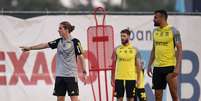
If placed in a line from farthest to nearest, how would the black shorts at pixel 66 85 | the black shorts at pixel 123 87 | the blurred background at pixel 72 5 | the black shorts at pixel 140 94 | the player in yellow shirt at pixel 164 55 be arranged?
the blurred background at pixel 72 5 → the black shorts at pixel 140 94 → the black shorts at pixel 123 87 → the black shorts at pixel 66 85 → the player in yellow shirt at pixel 164 55

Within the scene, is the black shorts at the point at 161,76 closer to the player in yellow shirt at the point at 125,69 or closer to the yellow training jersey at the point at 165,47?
the yellow training jersey at the point at 165,47

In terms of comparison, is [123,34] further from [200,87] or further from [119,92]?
[200,87]

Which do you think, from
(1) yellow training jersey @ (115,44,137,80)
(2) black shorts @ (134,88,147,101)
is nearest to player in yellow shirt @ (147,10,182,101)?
(1) yellow training jersey @ (115,44,137,80)

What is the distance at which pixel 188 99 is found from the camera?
20906 millimetres

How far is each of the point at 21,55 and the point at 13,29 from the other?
0.58 metres

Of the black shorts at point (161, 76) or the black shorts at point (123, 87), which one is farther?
the black shorts at point (123, 87)

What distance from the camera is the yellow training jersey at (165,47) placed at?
16547 millimetres

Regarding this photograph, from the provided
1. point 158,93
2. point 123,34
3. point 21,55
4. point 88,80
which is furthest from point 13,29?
point 158,93

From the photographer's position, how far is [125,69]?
17781mm

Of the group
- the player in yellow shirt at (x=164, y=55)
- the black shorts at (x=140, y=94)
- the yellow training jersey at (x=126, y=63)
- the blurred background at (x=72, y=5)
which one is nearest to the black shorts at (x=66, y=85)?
the yellow training jersey at (x=126, y=63)

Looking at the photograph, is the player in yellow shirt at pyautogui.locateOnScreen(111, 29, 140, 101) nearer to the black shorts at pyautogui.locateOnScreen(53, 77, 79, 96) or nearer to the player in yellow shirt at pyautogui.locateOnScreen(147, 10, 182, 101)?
the black shorts at pyautogui.locateOnScreen(53, 77, 79, 96)

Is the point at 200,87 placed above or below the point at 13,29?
below

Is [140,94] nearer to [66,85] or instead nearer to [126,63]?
[126,63]

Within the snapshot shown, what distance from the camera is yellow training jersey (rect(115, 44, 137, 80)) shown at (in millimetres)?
17797
